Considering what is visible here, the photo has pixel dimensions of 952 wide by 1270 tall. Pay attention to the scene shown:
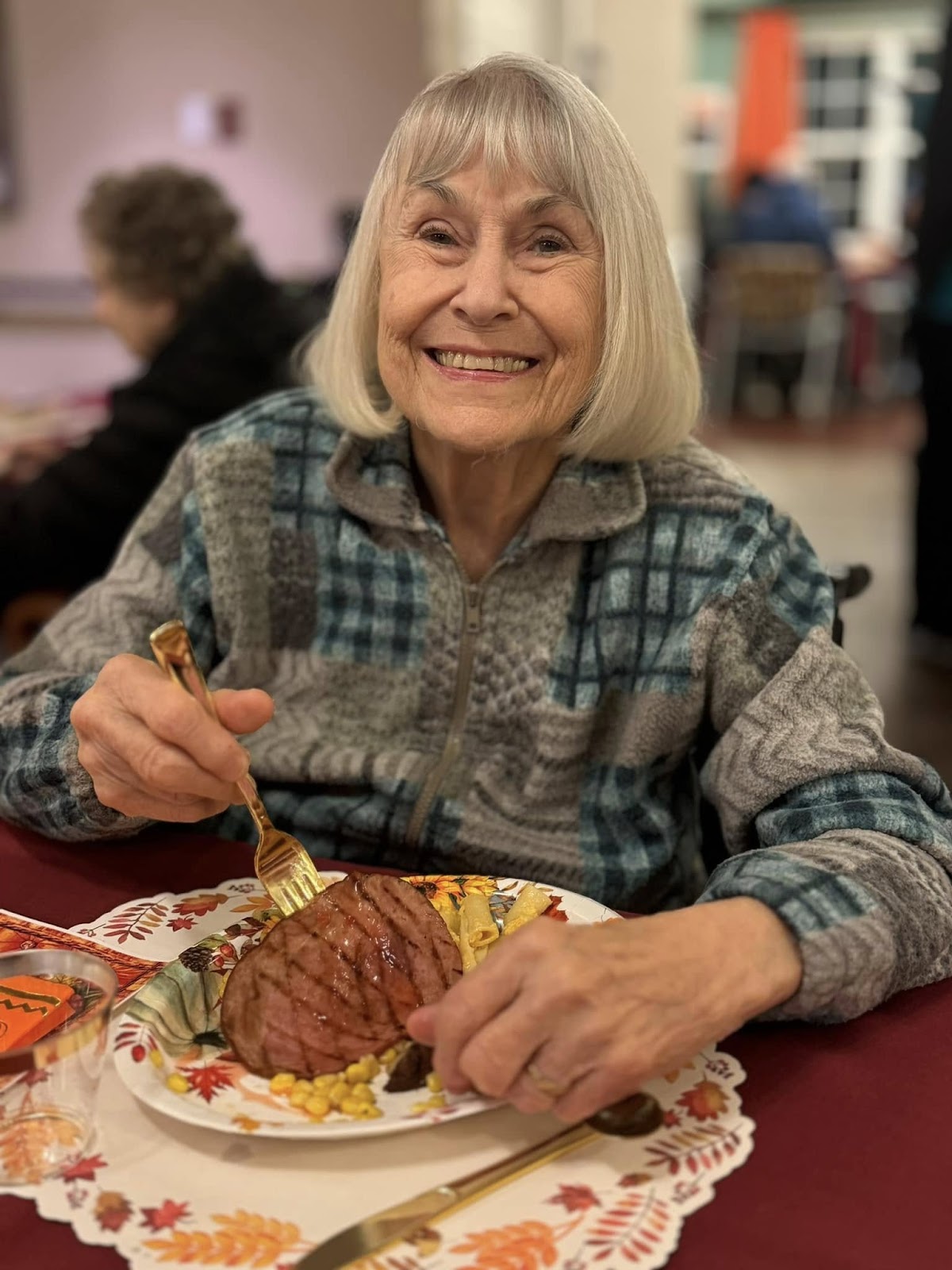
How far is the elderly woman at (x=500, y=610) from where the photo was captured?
A: 111cm

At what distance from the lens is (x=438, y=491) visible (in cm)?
141

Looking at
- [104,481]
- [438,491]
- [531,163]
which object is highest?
[531,163]

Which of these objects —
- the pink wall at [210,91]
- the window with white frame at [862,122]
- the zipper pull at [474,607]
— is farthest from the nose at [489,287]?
the window with white frame at [862,122]

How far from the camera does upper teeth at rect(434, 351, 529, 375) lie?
1.26m

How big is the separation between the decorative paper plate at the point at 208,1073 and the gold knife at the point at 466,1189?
40 mm

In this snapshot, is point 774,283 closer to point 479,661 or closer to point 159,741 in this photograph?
point 479,661

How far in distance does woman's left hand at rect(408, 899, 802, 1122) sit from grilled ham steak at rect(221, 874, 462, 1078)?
82 millimetres

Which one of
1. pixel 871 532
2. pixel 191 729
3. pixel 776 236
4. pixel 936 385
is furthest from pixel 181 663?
pixel 776 236

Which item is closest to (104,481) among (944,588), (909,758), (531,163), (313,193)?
(531,163)

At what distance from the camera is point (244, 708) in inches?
38.9

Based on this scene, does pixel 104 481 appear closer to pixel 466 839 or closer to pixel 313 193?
pixel 466 839

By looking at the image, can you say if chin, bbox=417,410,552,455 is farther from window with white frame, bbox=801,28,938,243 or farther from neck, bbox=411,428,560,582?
window with white frame, bbox=801,28,938,243

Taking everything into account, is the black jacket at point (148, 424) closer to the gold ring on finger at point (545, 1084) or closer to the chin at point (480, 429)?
the chin at point (480, 429)

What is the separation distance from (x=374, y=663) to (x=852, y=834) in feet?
1.82
